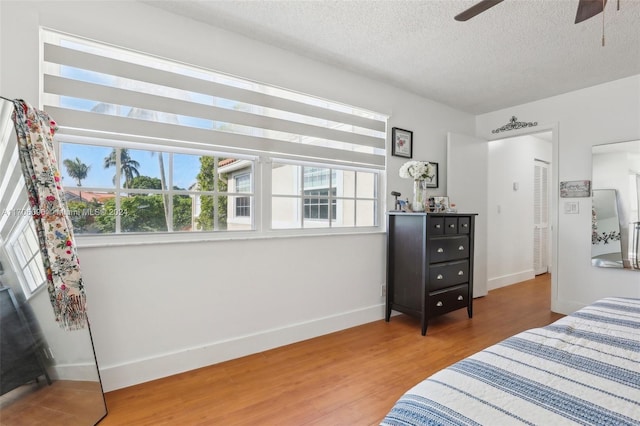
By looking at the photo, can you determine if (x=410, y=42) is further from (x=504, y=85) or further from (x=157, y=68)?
(x=157, y=68)

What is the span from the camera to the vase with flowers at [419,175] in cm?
296

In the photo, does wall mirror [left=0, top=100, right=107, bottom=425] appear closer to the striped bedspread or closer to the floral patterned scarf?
the floral patterned scarf

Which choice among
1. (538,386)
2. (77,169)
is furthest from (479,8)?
(77,169)

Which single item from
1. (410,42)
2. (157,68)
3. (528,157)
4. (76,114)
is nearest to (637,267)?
(528,157)

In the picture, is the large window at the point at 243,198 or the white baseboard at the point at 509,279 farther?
the white baseboard at the point at 509,279

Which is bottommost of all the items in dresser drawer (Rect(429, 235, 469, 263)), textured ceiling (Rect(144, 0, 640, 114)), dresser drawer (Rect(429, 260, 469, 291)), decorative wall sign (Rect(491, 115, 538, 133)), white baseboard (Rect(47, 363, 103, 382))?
white baseboard (Rect(47, 363, 103, 382))

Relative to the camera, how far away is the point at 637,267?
294 centimetres

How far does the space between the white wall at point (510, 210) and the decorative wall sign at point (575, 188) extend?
1.09 metres

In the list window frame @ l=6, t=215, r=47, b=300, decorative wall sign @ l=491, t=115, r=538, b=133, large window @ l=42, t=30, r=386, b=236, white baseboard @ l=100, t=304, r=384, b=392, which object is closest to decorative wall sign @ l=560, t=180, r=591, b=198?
decorative wall sign @ l=491, t=115, r=538, b=133

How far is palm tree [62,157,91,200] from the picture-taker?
1884mm

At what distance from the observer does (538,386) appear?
854 millimetres

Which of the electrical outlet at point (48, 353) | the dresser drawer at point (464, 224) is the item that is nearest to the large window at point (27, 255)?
Answer: the electrical outlet at point (48, 353)

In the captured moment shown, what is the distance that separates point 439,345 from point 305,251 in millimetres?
1365

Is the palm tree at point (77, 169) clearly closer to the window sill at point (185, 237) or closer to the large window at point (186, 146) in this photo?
the large window at point (186, 146)
